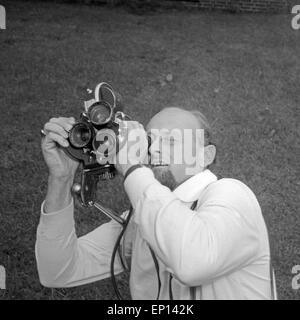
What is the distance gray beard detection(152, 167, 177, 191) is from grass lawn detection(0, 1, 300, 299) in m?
A: 1.73

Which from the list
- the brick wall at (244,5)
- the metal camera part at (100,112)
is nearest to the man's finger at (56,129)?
the metal camera part at (100,112)

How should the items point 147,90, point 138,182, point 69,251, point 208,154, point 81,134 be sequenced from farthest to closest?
point 147,90, point 208,154, point 69,251, point 81,134, point 138,182

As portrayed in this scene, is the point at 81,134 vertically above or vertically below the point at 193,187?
above

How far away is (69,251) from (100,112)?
2.46ft

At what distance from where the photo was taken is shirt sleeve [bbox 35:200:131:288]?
85.8 inches

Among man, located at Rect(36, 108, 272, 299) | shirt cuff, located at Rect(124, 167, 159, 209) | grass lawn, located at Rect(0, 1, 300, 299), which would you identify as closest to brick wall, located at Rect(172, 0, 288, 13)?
grass lawn, located at Rect(0, 1, 300, 299)

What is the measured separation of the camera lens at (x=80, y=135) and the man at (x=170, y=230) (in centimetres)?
4

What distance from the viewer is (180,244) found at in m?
1.56

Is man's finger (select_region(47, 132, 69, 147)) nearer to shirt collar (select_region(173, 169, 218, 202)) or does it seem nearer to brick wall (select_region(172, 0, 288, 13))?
shirt collar (select_region(173, 169, 218, 202))

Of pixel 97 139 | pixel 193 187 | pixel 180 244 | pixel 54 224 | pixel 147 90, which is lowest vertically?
pixel 180 244

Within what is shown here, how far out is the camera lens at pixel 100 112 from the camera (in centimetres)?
187

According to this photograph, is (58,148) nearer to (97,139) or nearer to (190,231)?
(97,139)

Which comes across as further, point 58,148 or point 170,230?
point 58,148

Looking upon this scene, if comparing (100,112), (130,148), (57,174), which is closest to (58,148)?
(57,174)
